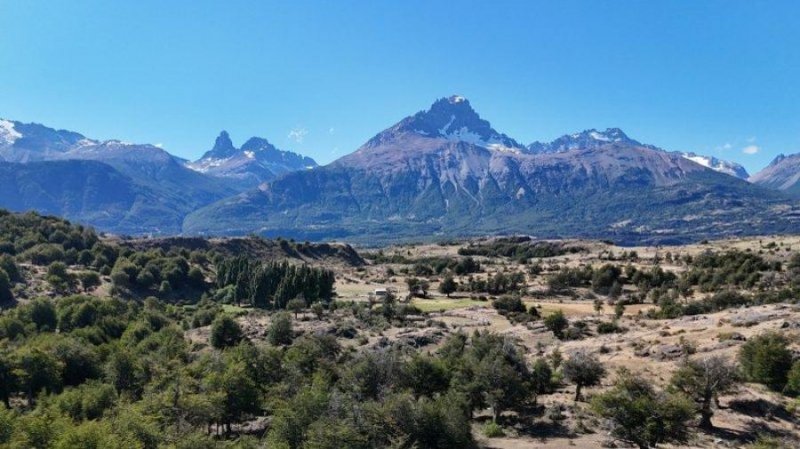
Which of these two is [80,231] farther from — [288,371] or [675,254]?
[675,254]

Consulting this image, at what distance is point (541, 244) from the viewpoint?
195250 millimetres

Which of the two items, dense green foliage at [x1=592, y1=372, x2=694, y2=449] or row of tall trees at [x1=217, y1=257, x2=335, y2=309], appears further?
row of tall trees at [x1=217, y1=257, x2=335, y2=309]

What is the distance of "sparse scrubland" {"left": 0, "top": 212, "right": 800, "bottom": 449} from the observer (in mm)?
33625

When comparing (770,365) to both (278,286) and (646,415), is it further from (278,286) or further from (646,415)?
(278,286)

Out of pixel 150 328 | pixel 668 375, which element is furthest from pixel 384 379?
pixel 150 328

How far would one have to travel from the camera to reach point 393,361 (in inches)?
1714

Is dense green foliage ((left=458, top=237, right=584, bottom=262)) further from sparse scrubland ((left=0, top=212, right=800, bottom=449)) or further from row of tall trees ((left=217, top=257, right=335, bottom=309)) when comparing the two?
row of tall trees ((left=217, top=257, right=335, bottom=309))

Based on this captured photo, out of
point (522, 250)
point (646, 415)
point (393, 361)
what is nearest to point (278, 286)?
point (393, 361)

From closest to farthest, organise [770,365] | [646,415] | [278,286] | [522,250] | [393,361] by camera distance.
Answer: [646,415] → [770,365] → [393,361] → [278,286] → [522,250]

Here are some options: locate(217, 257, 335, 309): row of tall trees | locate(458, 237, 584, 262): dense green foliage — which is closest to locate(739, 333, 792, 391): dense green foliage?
locate(217, 257, 335, 309): row of tall trees

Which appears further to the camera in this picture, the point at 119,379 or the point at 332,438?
the point at 119,379

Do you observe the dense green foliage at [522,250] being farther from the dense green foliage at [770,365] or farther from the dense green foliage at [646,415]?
the dense green foliage at [646,415]

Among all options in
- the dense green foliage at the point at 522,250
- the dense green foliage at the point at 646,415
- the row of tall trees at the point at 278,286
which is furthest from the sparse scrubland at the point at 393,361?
the dense green foliage at the point at 522,250

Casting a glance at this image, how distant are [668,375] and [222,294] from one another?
81442 mm
